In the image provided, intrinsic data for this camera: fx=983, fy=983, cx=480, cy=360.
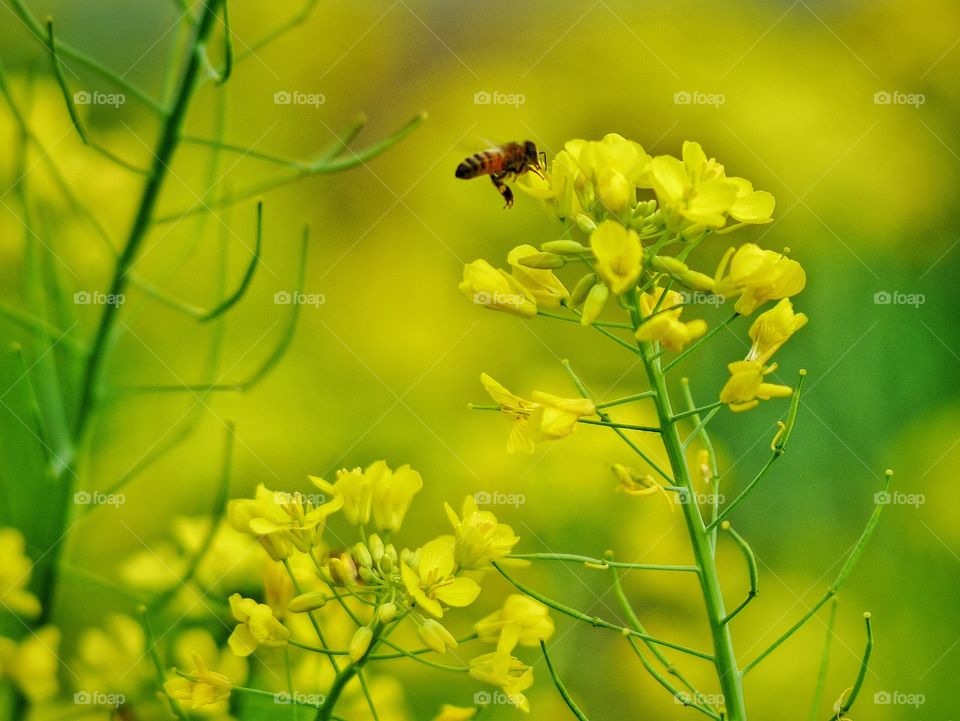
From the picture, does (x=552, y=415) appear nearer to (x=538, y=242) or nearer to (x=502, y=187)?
(x=502, y=187)

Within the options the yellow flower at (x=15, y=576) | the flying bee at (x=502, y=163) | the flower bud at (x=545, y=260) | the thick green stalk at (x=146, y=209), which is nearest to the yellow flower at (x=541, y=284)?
the flower bud at (x=545, y=260)

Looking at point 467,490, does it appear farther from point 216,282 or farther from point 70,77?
point 70,77

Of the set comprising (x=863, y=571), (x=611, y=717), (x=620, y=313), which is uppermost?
(x=620, y=313)

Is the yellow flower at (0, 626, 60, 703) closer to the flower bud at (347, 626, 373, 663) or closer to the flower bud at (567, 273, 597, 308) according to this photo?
the flower bud at (347, 626, 373, 663)

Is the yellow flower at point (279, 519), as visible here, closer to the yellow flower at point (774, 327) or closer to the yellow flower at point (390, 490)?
the yellow flower at point (390, 490)

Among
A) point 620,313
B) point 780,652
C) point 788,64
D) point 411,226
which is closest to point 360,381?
point 411,226

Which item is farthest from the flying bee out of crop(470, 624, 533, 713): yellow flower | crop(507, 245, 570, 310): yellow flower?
crop(470, 624, 533, 713): yellow flower

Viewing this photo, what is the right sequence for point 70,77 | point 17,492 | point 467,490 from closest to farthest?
point 17,492 < point 467,490 < point 70,77
